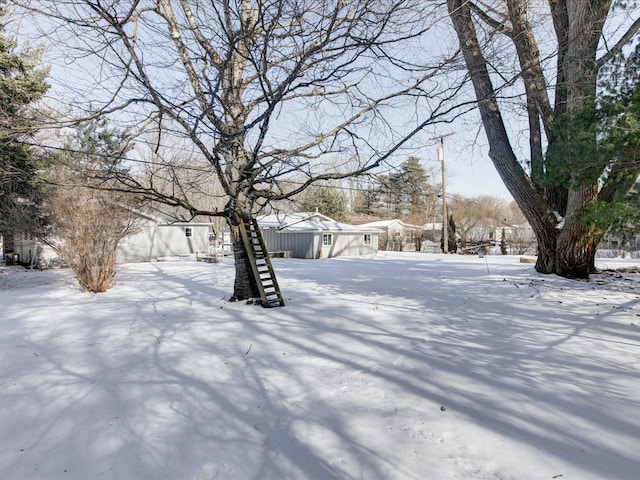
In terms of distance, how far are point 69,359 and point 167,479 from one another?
98.5 inches

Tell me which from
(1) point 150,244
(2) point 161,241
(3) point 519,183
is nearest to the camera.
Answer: (3) point 519,183

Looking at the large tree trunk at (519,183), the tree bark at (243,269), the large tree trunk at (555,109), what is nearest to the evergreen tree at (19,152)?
the tree bark at (243,269)

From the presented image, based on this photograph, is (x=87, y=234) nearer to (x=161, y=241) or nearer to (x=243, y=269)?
(x=243, y=269)

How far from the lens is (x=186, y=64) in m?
5.06

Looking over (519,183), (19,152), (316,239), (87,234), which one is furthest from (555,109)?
(19,152)

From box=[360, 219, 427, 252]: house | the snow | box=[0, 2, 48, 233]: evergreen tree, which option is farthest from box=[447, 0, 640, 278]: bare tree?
box=[360, 219, 427, 252]: house

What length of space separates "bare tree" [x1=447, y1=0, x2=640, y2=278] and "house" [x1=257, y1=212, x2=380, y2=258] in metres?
11.3

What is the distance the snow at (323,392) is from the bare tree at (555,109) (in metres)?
2.19

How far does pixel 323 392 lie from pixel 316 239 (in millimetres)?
16339

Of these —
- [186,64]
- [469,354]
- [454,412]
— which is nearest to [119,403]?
[454,412]

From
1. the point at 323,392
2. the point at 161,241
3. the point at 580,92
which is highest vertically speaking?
the point at 580,92

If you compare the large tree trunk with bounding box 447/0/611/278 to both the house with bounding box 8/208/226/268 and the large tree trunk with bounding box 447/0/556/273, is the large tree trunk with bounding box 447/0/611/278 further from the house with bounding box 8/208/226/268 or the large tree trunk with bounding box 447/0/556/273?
the house with bounding box 8/208/226/268

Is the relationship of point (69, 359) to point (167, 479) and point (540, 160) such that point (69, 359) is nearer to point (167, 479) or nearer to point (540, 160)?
point (167, 479)

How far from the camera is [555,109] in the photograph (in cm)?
778
